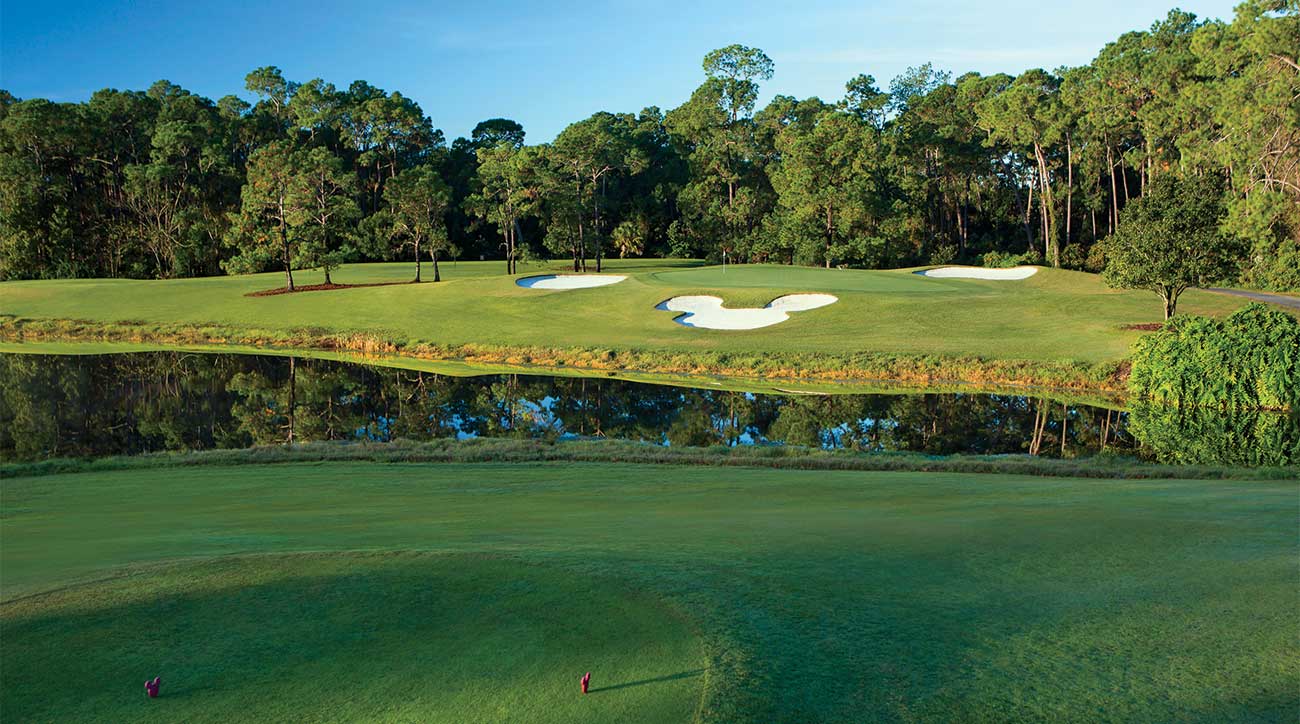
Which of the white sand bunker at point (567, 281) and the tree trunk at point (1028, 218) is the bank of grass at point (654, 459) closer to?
the white sand bunker at point (567, 281)

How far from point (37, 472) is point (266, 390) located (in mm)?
13216

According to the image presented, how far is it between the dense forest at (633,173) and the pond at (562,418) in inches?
970

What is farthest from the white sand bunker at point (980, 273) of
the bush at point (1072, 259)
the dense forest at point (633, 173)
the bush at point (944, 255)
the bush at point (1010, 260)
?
the bush at point (1072, 259)

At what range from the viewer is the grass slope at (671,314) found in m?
32.2

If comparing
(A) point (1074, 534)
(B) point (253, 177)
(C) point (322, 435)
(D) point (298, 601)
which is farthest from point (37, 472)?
(B) point (253, 177)

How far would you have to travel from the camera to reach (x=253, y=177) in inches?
2119

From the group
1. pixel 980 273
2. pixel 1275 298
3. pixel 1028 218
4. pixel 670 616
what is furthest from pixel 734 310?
pixel 1028 218

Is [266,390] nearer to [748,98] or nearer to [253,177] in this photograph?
[253,177]

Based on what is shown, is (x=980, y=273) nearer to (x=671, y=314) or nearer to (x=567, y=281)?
(x=671, y=314)

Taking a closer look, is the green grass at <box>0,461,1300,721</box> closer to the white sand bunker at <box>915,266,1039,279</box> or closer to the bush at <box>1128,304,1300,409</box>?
the bush at <box>1128,304,1300,409</box>

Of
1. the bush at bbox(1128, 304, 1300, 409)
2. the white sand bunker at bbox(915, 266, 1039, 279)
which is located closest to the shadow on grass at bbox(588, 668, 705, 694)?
the bush at bbox(1128, 304, 1300, 409)

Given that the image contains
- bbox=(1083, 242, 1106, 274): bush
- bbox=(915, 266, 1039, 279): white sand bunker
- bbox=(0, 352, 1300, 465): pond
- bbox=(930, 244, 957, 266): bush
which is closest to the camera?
bbox=(0, 352, 1300, 465): pond

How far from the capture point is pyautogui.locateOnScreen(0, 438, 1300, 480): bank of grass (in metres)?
15.3

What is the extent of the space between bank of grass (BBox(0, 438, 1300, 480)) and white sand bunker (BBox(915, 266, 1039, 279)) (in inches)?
1355
